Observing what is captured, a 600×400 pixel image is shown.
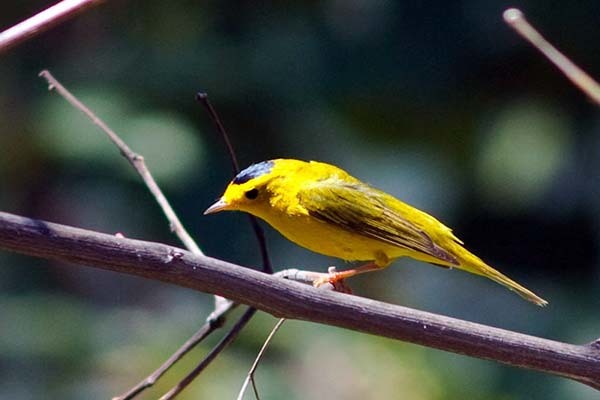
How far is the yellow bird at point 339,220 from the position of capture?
3012mm

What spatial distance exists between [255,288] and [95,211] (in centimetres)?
454

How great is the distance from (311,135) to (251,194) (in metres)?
2.82

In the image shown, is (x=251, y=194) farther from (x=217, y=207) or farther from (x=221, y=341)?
(x=221, y=341)

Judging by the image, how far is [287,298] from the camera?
165 cm

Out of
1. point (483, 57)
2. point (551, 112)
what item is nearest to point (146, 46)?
point (483, 57)

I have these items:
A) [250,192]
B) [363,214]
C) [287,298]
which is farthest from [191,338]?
[363,214]

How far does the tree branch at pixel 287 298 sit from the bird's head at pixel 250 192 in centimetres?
130

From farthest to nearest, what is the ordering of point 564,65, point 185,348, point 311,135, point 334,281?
point 311,135 < point 334,281 < point 185,348 < point 564,65

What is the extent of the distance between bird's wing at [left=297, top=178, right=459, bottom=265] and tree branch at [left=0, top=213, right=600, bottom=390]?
1.17 meters

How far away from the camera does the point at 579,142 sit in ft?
19.1

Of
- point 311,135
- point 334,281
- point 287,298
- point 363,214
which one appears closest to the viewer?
point 287,298

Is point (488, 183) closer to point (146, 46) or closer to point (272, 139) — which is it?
point (272, 139)

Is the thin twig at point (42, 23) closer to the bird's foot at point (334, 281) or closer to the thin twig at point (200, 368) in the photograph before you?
the thin twig at point (200, 368)

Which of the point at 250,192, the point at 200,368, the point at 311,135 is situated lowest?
the point at 200,368
